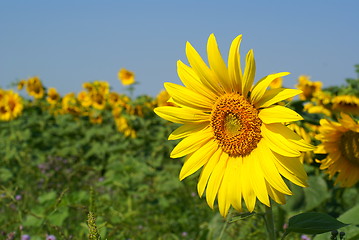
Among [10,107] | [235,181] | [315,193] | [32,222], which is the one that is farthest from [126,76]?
[235,181]

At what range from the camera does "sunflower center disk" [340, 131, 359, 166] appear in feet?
7.98

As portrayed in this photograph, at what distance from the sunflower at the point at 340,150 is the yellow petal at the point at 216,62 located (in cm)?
82

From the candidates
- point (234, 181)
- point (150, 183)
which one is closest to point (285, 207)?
point (234, 181)

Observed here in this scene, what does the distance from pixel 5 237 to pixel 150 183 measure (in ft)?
7.92

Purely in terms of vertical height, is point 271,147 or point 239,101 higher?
point 239,101

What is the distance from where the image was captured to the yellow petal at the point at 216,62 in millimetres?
1672

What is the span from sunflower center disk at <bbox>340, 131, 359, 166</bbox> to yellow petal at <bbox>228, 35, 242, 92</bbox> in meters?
0.93

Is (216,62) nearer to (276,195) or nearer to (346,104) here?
(276,195)

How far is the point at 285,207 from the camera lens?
9.77 ft

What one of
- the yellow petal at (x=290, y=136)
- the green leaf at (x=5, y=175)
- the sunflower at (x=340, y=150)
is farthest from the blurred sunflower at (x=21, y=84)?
the yellow petal at (x=290, y=136)

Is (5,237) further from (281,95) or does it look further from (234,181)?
(281,95)

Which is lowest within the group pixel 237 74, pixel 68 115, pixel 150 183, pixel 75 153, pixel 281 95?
pixel 281 95

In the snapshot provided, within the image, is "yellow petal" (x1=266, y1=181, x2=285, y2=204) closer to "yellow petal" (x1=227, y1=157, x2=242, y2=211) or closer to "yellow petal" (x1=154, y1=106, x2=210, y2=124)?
"yellow petal" (x1=227, y1=157, x2=242, y2=211)

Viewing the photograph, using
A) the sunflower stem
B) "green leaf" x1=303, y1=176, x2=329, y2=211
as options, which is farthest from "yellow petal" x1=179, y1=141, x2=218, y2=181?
"green leaf" x1=303, y1=176, x2=329, y2=211
